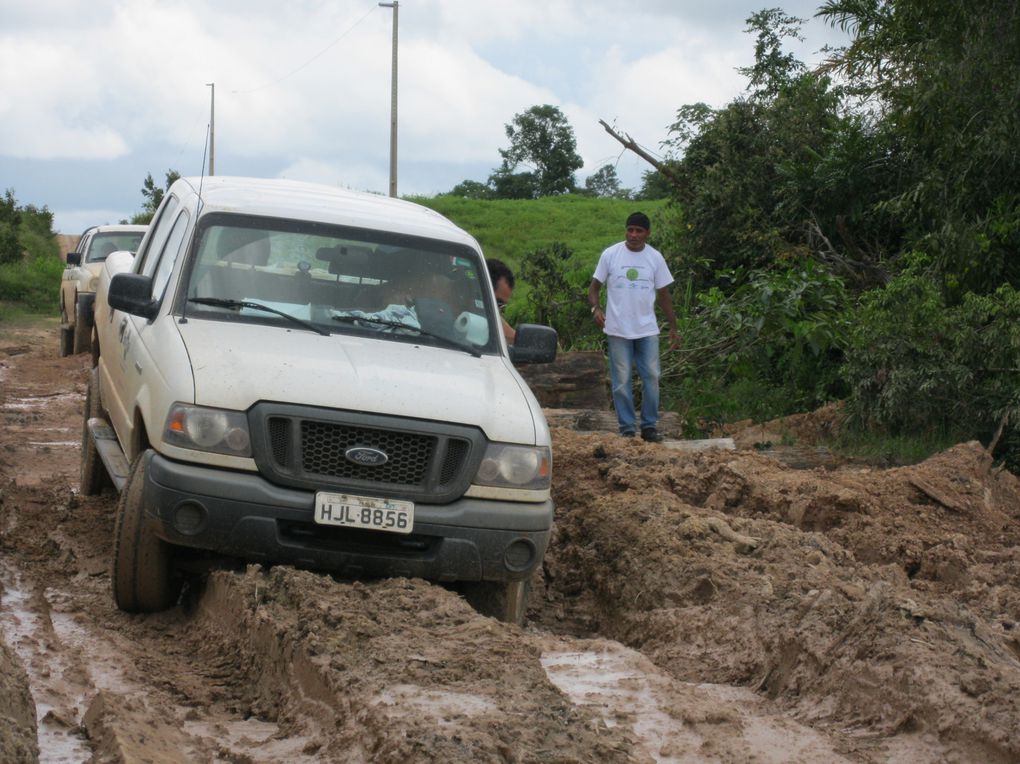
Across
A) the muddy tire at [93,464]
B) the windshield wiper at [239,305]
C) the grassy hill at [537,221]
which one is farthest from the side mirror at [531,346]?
the grassy hill at [537,221]

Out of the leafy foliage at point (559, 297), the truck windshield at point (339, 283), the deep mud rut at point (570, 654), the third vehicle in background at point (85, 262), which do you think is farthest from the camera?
the third vehicle in background at point (85, 262)

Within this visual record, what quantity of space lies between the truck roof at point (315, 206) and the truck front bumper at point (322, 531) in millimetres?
1691

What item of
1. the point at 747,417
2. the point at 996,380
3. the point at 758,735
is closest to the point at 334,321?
the point at 758,735

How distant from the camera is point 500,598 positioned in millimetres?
5520

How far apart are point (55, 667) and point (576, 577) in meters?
2.92

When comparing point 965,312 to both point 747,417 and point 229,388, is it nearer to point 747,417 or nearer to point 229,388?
point 747,417

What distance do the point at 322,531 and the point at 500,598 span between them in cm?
88

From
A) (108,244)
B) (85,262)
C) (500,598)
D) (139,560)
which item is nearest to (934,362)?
(500,598)

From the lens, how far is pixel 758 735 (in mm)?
4008

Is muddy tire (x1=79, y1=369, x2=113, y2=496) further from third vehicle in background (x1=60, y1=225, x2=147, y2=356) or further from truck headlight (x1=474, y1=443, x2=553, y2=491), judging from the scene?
third vehicle in background (x1=60, y1=225, x2=147, y2=356)

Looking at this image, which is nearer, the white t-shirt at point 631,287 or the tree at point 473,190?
the white t-shirt at point 631,287

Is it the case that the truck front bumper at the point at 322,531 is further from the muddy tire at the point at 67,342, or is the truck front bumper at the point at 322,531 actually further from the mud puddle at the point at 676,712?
the muddy tire at the point at 67,342

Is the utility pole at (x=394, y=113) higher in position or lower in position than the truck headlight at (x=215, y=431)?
higher

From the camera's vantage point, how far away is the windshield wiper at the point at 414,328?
19.7ft
